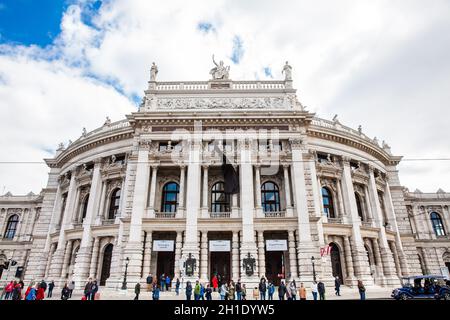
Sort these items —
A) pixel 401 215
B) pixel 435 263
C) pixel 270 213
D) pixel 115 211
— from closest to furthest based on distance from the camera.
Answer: pixel 270 213, pixel 115 211, pixel 401 215, pixel 435 263

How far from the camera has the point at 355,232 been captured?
2923cm

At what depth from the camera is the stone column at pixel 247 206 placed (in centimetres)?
2479

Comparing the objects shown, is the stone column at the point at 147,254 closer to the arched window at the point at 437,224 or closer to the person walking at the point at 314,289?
the person walking at the point at 314,289

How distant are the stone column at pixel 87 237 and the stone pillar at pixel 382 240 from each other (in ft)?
101

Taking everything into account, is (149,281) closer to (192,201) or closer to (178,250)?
(178,250)

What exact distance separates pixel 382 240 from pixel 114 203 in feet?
99.4

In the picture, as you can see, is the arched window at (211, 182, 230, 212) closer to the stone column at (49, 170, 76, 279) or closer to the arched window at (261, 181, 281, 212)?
the arched window at (261, 181, 281, 212)

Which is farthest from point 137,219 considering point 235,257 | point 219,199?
point 235,257

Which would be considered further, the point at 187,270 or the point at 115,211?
the point at 115,211

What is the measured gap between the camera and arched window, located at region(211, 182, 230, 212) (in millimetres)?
28875

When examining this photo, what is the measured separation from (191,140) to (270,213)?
421 inches

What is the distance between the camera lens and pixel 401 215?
37.4 m
